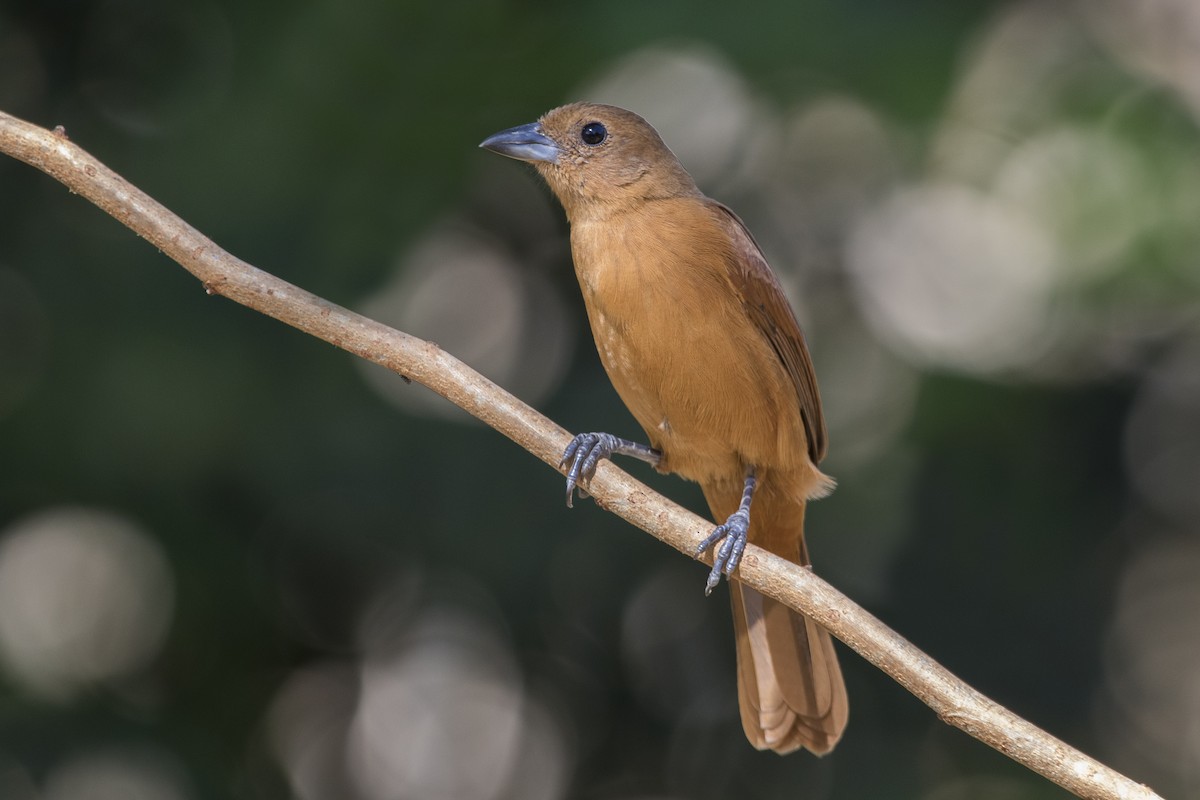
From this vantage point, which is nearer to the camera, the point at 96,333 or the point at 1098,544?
the point at 96,333

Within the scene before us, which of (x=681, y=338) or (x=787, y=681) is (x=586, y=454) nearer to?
(x=681, y=338)

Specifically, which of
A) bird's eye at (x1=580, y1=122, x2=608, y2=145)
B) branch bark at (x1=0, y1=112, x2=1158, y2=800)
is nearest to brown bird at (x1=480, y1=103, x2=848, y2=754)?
bird's eye at (x1=580, y1=122, x2=608, y2=145)

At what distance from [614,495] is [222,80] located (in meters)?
2.91

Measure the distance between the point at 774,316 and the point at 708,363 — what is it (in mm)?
356

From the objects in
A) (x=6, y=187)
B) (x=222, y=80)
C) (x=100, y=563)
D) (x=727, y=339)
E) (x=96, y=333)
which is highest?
(x=222, y=80)

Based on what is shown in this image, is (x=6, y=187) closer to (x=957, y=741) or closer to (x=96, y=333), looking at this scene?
(x=96, y=333)

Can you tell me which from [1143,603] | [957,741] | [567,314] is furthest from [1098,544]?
[567,314]

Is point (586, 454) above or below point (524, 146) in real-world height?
below

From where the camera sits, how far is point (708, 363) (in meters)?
3.52

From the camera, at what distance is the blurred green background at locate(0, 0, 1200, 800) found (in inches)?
189

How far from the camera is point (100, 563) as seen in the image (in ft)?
16.7

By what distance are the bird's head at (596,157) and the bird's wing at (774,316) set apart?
0.21 metres

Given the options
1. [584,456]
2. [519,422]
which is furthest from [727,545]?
[519,422]

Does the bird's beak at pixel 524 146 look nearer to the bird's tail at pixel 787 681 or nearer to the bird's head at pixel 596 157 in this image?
the bird's head at pixel 596 157
